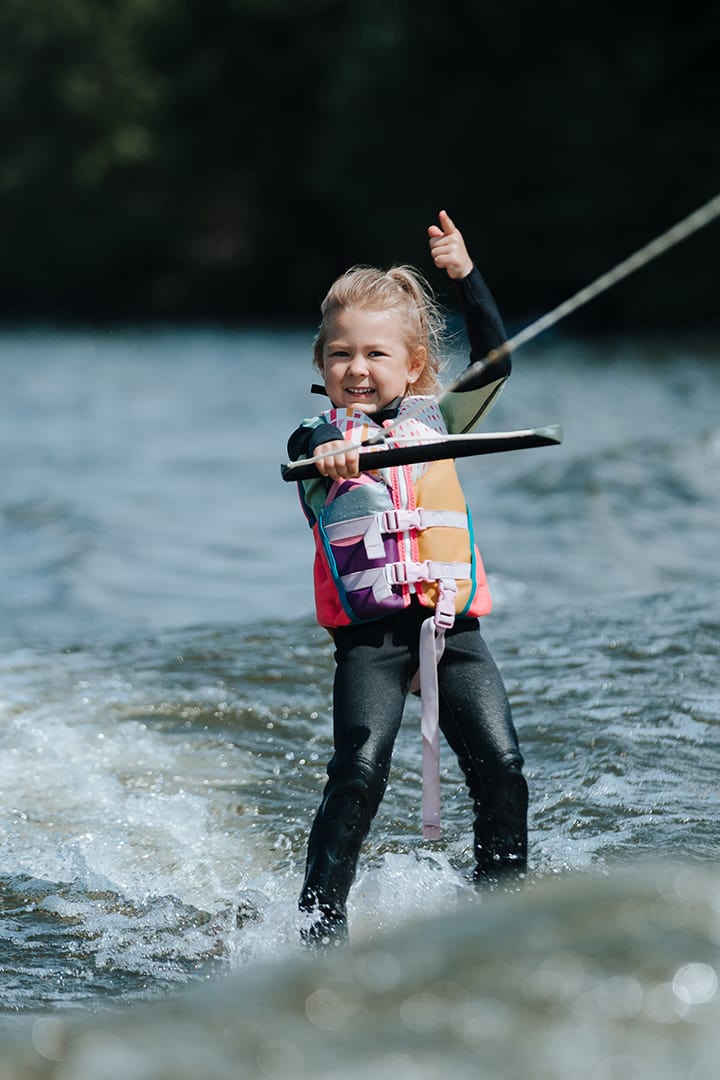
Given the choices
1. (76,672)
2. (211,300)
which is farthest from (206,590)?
(211,300)

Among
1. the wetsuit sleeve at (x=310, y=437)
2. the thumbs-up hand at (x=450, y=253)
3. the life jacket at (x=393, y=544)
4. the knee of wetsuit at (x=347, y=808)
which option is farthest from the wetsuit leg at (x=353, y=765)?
the thumbs-up hand at (x=450, y=253)

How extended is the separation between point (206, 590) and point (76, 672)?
2128 mm

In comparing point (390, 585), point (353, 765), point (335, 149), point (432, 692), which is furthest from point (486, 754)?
point (335, 149)

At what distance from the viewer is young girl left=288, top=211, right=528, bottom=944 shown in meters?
3.59

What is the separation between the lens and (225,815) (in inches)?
191

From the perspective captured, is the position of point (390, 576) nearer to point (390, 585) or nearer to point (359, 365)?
point (390, 585)

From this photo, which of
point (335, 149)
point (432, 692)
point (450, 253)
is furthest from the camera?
point (335, 149)

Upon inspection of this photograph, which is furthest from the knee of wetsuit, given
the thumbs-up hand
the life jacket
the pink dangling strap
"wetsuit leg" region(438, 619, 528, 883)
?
the thumbs-up hand

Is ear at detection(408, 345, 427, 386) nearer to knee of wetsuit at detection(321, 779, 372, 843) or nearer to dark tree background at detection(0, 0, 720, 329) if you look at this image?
knee of wetsuit at detection(321, 779, 372, 843)

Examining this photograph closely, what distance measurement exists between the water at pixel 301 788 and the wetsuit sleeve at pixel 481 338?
1.25 metres

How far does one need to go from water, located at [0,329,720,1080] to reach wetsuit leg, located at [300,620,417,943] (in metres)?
0.13

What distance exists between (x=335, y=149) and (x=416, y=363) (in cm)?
3603

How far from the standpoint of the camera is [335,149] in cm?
3866

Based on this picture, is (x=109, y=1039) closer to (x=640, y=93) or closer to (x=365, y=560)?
(x=365, y=560)
